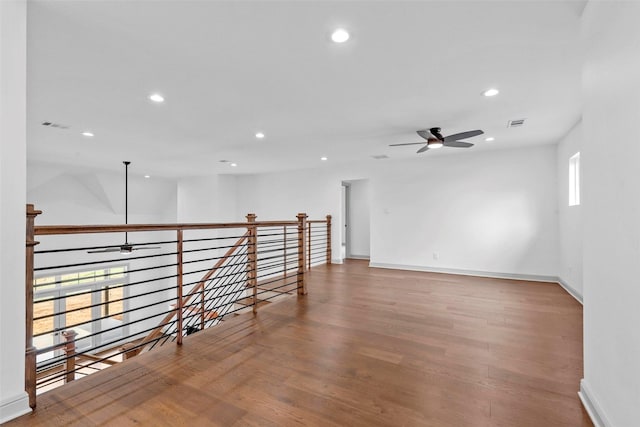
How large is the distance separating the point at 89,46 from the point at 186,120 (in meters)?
1.63

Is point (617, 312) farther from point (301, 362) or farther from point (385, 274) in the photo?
point (385, 274)

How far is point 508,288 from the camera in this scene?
180 inches

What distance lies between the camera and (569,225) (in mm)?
4340

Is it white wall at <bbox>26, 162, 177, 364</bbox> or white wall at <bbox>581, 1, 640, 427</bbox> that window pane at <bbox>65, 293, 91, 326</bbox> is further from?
white wall at <bbox>581, 1, 640, 427</bbox>

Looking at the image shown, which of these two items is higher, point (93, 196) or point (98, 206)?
point (93, 196)

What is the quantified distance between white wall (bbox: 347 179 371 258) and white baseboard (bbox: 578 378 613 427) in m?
6.23

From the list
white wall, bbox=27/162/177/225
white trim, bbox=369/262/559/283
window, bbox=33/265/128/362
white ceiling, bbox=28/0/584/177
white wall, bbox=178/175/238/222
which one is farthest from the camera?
white wall, bbox=178/175/238/222

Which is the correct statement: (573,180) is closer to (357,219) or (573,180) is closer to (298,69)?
(298,69)

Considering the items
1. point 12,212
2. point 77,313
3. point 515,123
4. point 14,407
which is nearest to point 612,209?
point 515,123

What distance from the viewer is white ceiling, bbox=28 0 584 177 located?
1.85m

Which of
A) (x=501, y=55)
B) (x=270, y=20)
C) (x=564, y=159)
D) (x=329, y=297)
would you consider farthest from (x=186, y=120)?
(x=564, y=159)

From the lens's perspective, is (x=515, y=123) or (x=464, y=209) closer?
(x=515, y=123)

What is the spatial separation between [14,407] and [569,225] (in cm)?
614

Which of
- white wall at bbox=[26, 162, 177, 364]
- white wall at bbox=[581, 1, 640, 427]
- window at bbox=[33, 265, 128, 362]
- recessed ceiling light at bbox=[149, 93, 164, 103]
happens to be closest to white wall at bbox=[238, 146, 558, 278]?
white wall at bbox=[581, 1, 640, 427]
